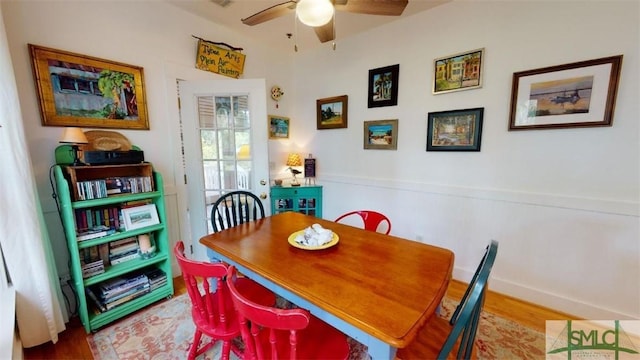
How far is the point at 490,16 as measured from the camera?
200 centimetres

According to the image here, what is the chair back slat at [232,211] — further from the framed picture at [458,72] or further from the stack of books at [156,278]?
the framed picture at [458,72]

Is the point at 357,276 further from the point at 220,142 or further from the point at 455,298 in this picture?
the point at 220,142

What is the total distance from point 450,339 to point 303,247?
0.81m

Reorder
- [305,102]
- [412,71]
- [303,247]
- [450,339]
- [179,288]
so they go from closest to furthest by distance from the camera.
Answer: [450,339]
[303,247]
[179,288]
[412,71]
[305,102]

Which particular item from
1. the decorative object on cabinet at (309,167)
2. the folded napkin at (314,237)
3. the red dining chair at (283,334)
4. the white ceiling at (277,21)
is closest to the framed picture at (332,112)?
the decorative object on cabinet at (309,167)

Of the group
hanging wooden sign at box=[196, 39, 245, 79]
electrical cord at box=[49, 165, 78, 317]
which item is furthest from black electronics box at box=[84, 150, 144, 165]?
hanging wooden sign at box=[196, 39, 245, 79]

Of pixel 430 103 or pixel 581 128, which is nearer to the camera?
pixel 581 128

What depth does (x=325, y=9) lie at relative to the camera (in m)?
1.28

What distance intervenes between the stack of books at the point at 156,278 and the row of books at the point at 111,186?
746 millimetres

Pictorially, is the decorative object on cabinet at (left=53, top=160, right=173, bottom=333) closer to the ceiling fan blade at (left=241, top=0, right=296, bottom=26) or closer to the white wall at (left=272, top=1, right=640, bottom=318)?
the ceiling fan blade at (left=241, top=0, right=296, bottom=26)

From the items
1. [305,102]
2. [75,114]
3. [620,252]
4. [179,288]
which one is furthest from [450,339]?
[305,102]

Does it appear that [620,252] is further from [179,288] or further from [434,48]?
[179,288]

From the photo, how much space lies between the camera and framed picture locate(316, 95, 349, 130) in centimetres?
297

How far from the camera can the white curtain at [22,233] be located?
136 centimetres
